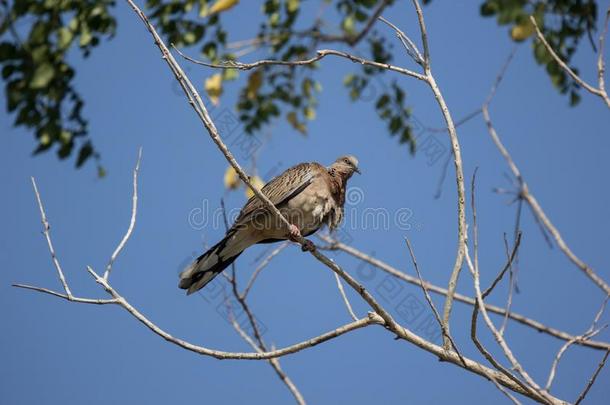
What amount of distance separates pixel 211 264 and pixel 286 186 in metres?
0.97

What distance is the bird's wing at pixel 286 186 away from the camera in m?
5.25

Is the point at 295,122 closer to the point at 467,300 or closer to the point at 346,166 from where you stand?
the point at 346,166

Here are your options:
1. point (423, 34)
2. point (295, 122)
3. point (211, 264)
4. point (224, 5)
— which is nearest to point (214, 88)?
point (224, 5)

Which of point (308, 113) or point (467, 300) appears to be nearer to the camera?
point (467, 300)

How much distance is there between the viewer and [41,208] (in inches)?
134

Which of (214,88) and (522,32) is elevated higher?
(214,88)

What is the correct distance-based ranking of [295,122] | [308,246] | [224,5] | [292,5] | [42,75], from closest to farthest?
[308,246], [42,75], [224,5], [292,5], [295,122]

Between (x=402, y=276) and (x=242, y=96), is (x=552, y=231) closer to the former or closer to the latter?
(x=402, y=276)

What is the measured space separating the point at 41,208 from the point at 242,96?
4.33 metres

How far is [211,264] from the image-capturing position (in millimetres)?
4988

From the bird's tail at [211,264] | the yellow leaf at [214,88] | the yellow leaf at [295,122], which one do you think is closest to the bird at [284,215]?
the bird's tail at [211,264]

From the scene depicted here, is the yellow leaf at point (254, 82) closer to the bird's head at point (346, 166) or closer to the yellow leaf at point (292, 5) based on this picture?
the yellow leaf at point (292, 5)

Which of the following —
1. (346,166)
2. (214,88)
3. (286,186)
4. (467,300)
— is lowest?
(467,300)

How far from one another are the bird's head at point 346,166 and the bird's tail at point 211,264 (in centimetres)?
129
